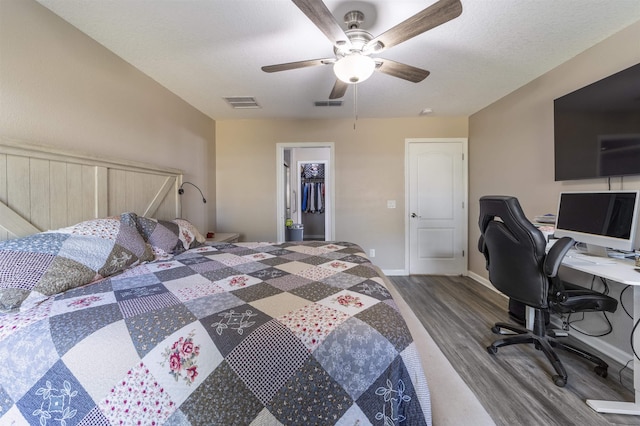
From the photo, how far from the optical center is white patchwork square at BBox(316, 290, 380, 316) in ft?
3.17

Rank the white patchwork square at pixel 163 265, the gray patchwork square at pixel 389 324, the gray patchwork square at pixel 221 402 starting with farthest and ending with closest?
the white patchwork square at pixel 163 265 < the gray patchwork square at pixel 389 324 < the gray patchwork square at pixel 221 402

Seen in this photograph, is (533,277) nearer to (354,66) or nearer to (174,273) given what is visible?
(354,66)

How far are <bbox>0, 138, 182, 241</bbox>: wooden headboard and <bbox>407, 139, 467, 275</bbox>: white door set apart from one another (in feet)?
11.3

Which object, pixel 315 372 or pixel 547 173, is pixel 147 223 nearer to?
pixel 315 372

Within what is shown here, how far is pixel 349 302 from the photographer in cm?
103

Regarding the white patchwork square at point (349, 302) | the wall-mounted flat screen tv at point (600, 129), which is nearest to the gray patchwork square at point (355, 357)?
the white patchwork square at point (349, 302)

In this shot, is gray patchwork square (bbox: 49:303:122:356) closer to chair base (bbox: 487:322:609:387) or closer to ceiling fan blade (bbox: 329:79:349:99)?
ceiling fan blade (bbox: 329:79:349:99)

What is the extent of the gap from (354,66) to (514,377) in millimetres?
2315

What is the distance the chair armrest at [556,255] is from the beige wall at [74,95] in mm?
3371

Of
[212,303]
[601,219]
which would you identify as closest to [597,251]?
[601,219]

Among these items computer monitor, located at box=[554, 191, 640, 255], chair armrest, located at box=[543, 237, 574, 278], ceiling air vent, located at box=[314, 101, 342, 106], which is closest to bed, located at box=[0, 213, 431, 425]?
chair armrest, located at box=[543, 237, 574, 278]

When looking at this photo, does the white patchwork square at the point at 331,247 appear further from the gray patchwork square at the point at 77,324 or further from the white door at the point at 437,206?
the white door at the point at 437,206

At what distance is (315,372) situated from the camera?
2.56ft

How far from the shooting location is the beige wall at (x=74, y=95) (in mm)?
1406
